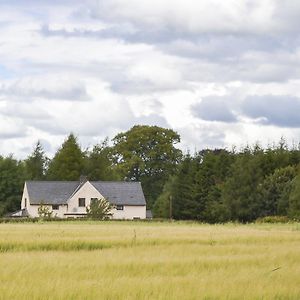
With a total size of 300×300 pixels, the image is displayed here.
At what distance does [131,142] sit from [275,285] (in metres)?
97.9

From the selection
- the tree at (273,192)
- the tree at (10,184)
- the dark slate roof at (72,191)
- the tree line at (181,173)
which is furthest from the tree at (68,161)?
the tree at (273,192)

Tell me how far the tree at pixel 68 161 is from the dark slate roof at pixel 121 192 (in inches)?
364

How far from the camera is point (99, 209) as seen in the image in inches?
3364

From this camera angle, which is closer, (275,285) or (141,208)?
(275,285)

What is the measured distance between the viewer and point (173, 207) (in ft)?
299

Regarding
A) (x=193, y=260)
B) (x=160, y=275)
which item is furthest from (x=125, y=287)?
(x=193, y=260)

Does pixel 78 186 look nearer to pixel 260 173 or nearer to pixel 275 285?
pixel 260 173

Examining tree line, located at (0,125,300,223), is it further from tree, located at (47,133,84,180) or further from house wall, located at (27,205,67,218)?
house wall, located at (27,205,67,218)

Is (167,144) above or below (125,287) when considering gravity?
above

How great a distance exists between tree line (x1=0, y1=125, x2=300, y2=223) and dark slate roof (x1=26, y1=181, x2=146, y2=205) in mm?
3826

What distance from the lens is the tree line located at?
80875 mm

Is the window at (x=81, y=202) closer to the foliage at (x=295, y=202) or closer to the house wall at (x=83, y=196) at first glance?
the house wall at (x=83, y=196)

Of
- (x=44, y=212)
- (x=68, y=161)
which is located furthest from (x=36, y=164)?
(x=44, y=212)

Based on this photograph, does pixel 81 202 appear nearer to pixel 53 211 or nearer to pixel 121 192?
pixel 53 211
